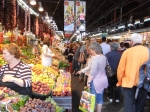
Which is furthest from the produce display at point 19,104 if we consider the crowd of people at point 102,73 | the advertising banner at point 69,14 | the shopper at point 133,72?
the advertising banner at point 69,14

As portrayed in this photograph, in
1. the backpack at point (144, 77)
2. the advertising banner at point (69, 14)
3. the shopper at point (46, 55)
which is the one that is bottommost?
the backpack at point (144, 77)

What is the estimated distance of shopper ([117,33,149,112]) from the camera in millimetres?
3592

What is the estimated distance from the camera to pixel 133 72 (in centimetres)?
361

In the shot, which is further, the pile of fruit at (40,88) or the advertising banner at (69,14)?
the advertising banner at (69,14)

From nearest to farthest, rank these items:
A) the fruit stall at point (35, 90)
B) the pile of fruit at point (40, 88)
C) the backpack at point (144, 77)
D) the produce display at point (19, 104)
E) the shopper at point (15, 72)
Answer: the produce display at point (19, 104), the fruit stall at point (35, 90), the shopper at point (15, 72), the backpack at point (144, 77), the pile of fruit at point (40, 88)

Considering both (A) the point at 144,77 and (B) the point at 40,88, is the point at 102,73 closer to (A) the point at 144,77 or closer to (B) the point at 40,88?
(A) the point at 144,77

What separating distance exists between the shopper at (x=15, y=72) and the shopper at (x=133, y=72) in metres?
1.66

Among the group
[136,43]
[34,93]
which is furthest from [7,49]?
[136,43]

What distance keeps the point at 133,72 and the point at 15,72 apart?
1908mm

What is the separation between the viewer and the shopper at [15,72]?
304 centimetres

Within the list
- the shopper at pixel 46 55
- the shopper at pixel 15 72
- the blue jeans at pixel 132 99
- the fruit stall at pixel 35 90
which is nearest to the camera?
the fruit stall at pixel 35 90

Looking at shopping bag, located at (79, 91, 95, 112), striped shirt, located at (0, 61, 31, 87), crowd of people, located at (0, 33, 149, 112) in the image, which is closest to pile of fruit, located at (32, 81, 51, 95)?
crowd of people, located at (0, 33, 149, 112)

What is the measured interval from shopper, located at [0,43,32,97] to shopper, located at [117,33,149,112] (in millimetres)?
1659

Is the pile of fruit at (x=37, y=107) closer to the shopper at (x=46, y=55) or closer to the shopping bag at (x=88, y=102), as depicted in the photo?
the shopping bag at (x=88, y=102)
